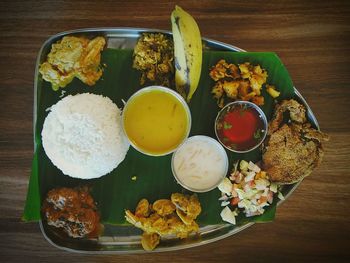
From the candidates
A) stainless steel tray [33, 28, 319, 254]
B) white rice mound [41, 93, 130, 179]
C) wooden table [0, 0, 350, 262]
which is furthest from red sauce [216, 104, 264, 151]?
white rice mound [41, 93, 130, 179]

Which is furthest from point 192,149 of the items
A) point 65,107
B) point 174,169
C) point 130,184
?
point 65,107

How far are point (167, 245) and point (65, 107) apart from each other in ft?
4.18

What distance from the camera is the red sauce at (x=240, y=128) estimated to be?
267cm

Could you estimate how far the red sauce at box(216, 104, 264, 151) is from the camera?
2.67 m

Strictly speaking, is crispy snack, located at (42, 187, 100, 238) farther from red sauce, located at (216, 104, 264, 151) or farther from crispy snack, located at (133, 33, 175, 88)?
red sauce, located at (216, 104, 264, 151)

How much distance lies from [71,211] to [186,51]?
54.4 inches

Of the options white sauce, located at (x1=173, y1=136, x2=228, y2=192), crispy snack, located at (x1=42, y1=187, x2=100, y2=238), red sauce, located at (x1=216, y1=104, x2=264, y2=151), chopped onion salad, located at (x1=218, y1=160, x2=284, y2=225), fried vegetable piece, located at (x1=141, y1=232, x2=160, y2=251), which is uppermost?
red sauce, located at (x1=216, y1=104, x2=264, y2=151)

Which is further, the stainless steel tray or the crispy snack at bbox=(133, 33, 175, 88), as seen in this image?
the stainless steel tray

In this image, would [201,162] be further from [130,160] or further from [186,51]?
[186,51]

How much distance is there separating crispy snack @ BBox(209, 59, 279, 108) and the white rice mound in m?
0.81

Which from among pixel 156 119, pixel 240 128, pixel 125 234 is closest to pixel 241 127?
pixel 240 128

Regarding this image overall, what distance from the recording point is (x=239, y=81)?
2.69 meters

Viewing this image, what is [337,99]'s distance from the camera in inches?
117

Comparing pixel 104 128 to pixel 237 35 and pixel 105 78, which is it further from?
pixel 237 35
